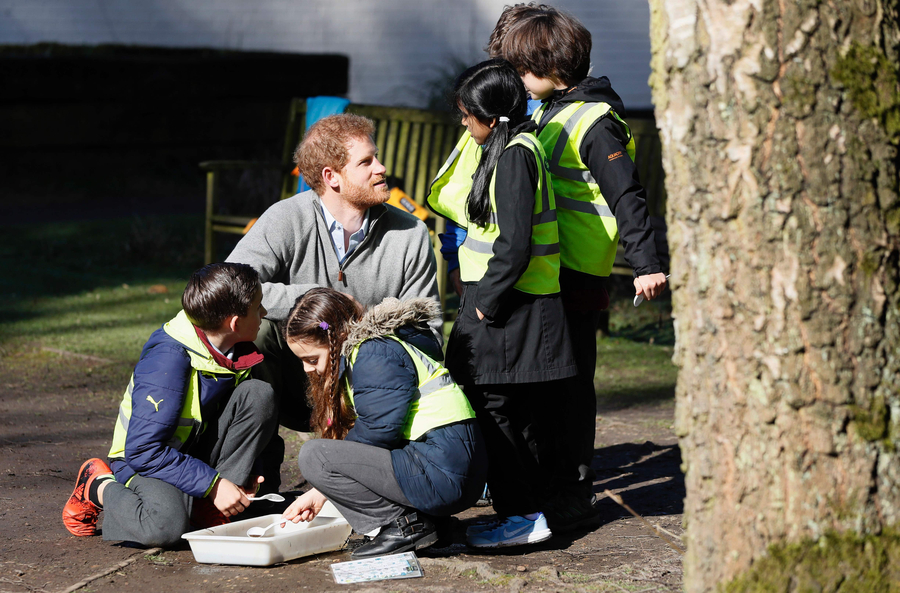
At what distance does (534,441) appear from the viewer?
3.37 metres

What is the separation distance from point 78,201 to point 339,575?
9599 millimetres

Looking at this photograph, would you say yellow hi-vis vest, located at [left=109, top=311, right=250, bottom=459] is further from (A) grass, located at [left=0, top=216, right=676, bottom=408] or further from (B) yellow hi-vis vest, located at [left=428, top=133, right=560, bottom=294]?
(A) grass, located at [left=0, top=216, right=676, bottom=408]

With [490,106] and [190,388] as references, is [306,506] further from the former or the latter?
[490,106]

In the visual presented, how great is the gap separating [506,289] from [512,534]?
2.56 feet

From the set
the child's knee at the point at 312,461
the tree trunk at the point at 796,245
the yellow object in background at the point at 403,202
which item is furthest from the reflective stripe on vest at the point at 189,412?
the yellow object in background at the point at 403,202

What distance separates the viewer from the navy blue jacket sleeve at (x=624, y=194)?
3178 mm

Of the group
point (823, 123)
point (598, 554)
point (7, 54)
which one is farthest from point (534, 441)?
point (7, 54)

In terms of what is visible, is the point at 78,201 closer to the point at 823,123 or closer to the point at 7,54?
the point at 7,54

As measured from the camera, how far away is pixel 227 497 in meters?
3.01

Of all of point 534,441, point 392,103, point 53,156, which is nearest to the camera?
point 534,441

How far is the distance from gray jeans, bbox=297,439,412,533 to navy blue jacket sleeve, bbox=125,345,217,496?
0.34 m

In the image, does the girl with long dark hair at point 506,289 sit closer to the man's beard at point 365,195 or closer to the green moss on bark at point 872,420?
the man's beard at point 365,195

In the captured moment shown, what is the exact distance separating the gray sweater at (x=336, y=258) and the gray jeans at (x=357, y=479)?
83 cm

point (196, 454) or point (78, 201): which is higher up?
point (78, 201)
